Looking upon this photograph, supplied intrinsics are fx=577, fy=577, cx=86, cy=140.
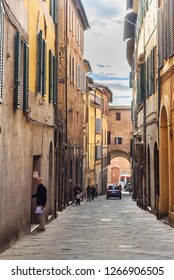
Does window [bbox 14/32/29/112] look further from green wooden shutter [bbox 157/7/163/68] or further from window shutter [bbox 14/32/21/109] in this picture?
green wooden shutter [bbox 157/7/163/68]

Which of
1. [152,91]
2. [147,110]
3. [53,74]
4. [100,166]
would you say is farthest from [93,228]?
[100,166]

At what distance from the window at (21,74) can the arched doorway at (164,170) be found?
7197 millimetres

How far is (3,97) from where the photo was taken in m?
11.4

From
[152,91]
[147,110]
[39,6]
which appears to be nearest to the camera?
[39,6]

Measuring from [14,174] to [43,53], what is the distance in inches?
221

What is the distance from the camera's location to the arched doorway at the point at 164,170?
65.7 feet

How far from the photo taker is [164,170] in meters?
20.1

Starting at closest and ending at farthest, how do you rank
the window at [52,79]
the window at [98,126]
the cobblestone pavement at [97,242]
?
the cobblestone pavement at [97,242]
the window at [52,79]
the window at [98,126]

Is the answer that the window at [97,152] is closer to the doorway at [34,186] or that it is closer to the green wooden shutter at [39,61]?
the doorway at [34,186]

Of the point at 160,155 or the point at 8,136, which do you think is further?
the point at 160,155

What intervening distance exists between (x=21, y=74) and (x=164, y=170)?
8135 millimetres

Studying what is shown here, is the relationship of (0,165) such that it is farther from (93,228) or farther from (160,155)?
(160,155)

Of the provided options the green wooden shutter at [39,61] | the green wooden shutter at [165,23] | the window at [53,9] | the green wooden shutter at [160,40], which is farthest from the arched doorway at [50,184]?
the green wooden shutter at [165,23]

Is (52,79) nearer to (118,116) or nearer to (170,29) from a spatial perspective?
(170,29)
